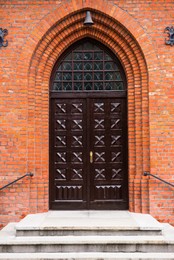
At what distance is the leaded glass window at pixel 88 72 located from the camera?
310 inches

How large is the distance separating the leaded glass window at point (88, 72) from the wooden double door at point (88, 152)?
263mm

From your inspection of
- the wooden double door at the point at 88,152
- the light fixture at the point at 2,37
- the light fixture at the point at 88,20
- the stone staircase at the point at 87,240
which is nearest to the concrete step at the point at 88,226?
the stone staircase at the point at 87,240

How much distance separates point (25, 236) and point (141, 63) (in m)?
4.48

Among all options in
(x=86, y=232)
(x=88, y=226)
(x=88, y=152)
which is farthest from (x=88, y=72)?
(x=86, y=232)

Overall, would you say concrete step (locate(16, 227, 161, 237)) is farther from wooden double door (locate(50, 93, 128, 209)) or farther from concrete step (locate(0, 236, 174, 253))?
wooden double door (locate(50, 93, 128, 209))

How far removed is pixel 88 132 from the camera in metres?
7.80

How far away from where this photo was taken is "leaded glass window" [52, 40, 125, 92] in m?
7.88

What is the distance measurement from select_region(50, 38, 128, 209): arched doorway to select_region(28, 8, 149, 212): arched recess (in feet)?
0.73

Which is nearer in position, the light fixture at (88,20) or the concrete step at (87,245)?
the concrete step at (87,245)

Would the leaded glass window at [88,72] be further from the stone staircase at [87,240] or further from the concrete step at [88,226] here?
the stone staircase at [87,240]

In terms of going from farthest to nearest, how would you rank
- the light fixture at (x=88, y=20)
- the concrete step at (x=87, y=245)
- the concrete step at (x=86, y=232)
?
the light fixture at (x=88, y=20), the concrete step at (x=86, y=232), the concrete step at (x=87, y=245)

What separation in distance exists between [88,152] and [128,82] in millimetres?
1909

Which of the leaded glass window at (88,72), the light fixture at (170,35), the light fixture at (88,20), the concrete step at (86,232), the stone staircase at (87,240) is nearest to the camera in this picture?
the stone staircase at (87,240)

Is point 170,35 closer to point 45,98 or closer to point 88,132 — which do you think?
point 88,132
